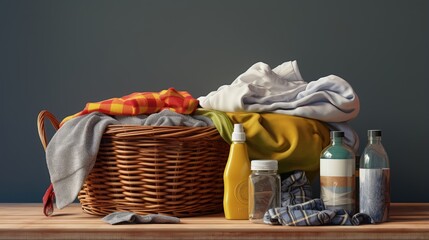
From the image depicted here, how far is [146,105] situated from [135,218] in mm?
283

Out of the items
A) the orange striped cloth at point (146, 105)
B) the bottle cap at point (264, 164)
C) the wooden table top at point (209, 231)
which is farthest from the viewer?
the orange striped cloth at point (146, 105)

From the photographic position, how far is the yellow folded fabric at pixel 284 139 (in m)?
1.49

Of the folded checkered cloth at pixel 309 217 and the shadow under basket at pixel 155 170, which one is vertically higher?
the shadow under basket at pixel 155 170

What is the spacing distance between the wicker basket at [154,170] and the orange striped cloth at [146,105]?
6 centimetres

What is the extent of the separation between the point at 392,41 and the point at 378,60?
0.22ft

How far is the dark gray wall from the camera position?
1906mm

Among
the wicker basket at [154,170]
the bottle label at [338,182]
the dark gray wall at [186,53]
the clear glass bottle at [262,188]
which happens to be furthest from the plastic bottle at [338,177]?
the dark gray wall at [186,53]

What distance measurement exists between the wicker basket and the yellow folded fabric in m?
0.08

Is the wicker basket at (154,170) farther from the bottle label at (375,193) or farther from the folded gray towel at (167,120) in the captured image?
the bottle label at (375,193)

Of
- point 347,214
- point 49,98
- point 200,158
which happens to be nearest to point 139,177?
point 200,158

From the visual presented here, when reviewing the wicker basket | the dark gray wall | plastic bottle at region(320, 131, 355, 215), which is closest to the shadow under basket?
the wicker basket

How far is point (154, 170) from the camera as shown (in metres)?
1.46

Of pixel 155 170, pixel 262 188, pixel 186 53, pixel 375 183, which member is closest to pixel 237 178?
pixel 262 188

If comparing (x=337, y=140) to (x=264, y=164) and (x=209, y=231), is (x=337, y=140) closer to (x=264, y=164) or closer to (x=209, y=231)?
(x=264, y=164)
